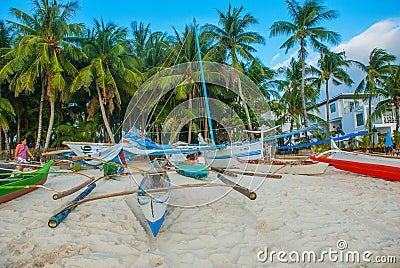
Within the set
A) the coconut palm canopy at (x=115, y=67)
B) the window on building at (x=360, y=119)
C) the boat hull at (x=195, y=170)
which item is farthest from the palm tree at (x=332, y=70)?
the boat hull at (x=195, y=170)

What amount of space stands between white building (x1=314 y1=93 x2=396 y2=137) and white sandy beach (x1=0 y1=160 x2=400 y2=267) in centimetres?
1732

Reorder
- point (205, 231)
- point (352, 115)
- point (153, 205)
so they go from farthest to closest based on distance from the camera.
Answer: point (352, 115) → point (205, 231) → point (153, 205)

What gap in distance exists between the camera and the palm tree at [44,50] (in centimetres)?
1245

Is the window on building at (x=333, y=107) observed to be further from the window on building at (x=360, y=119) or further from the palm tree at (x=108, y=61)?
the palm tree at (x=108, y=61)

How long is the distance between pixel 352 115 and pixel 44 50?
75.3ft

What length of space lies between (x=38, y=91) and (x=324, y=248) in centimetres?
1780

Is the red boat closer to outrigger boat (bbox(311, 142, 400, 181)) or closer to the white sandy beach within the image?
outrigger boat (bbox(311, 142, 400, 181))

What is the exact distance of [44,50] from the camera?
12523mm

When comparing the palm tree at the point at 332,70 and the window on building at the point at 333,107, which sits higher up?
the palm tree at the point at 332,70

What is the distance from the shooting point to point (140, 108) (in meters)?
15.3

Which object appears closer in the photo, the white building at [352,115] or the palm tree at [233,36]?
the palm tree at [233,36]

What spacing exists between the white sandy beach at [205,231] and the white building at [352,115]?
56.8 ft

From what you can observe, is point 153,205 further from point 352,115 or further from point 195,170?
point 352,115

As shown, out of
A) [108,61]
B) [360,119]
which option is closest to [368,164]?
[108,61]
